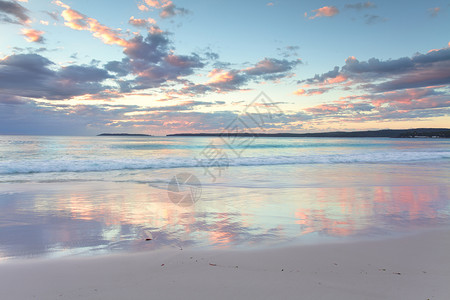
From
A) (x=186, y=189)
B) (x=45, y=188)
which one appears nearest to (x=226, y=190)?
(x=186, y=189)

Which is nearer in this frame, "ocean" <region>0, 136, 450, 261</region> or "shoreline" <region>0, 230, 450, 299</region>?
"shoreline" <region>0, 230, 450, 299</region>

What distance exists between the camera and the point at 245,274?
333 cm

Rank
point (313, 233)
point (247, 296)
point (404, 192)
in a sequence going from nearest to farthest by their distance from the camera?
point (247, 296)
point (313, 233)
point (404, 192)

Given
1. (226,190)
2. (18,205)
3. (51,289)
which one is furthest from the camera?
(226,190)

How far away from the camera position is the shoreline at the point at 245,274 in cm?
293

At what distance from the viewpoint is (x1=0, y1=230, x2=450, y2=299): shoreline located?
2.93 meters

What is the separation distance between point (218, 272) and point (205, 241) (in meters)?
1.11

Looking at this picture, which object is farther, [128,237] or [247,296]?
[128,237]

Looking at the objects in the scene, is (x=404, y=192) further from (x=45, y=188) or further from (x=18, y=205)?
(x=45, y=188)

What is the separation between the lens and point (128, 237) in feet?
15.3

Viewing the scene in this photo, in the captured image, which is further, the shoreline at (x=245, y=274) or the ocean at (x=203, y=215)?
the ocean at (x=203, y=215)

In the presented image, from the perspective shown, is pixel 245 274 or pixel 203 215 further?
pixel 203 215

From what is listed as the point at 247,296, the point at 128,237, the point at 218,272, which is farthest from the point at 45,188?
the point at 247,296

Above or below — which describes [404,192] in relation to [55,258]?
below
